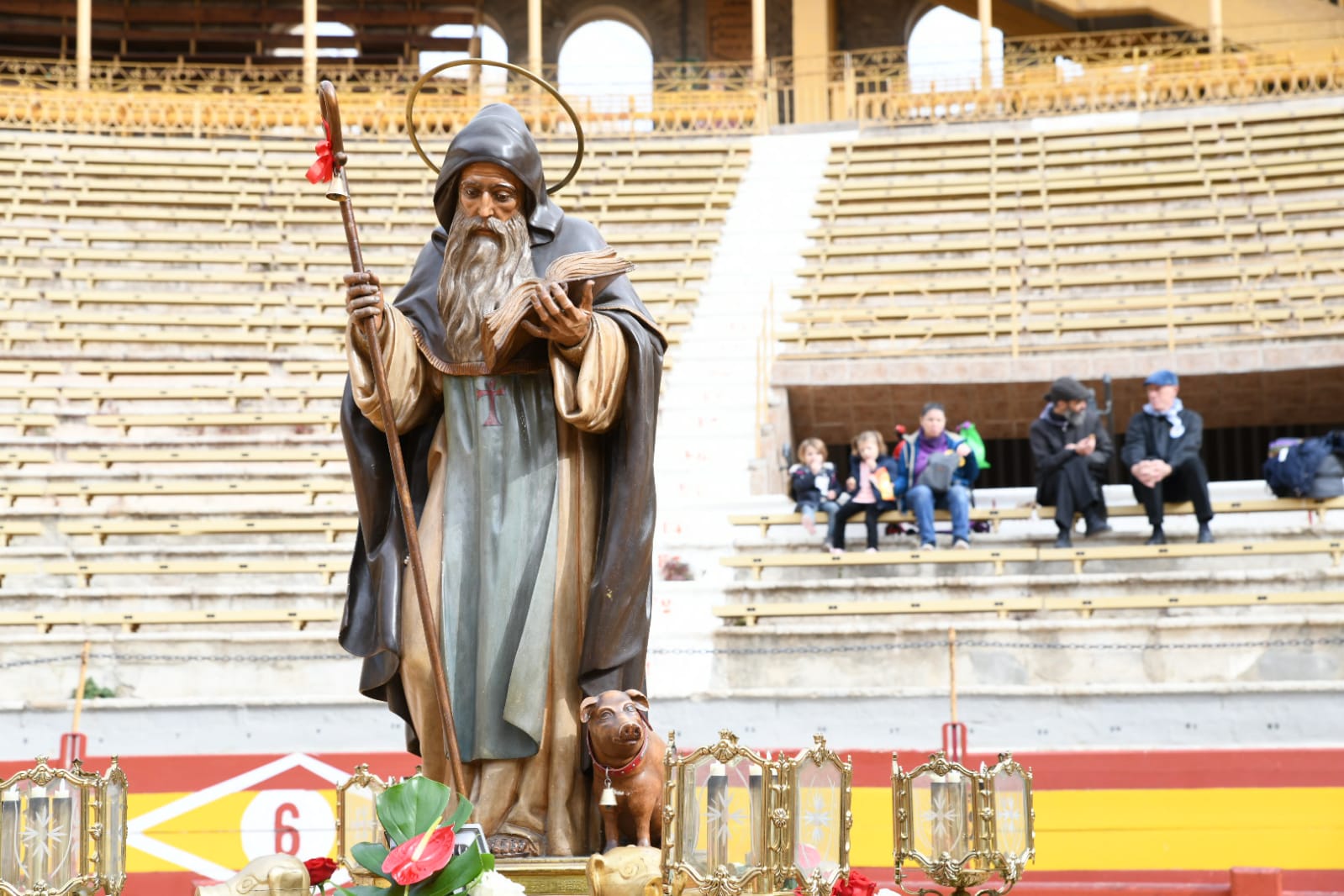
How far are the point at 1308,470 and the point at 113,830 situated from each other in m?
9.85

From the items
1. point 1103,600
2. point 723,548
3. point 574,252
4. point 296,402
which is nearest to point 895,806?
point 574,252

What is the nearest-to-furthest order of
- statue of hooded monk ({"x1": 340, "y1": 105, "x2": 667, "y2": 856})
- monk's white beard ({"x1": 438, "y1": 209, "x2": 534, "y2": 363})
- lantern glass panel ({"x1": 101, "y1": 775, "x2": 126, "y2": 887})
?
lantern glass panel ({"x1": 101, "y1": 775, "x2": 126, "y2": 887})
statue of hooded monk ({"x1": 340, "y1": 105, "x2": 667, "y2": 856})
monk's white beard ({"x1": 438, "y1": 209, "x2": 534, "y2": 363})

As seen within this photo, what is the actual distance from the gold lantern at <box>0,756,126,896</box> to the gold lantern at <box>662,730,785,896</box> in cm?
103

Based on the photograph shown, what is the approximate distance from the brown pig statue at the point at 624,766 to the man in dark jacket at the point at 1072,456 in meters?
7.82

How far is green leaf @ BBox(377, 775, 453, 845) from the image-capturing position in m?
2.70

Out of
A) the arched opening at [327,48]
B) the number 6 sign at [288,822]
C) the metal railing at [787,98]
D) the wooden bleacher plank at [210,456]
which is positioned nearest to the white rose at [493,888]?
the number 6 sign at [288,822]

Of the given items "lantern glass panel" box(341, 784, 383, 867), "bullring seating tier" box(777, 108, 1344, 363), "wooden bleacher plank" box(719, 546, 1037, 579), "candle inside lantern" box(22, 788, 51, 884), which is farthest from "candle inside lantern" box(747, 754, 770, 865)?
"bullring seating tier" box(777, 108, 1344, 363)

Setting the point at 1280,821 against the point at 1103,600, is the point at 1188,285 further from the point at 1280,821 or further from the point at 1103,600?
the point at 1280,821

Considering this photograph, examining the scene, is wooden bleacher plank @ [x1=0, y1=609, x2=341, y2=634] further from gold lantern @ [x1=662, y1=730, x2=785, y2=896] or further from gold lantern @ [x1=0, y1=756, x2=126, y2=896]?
gold lantern @ [x1=662, y1=730, x2=785, y2=896]

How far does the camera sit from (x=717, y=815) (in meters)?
3.05

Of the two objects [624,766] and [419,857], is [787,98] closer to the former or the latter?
[624,766]

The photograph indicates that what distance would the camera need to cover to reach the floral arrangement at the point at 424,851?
2.65 m

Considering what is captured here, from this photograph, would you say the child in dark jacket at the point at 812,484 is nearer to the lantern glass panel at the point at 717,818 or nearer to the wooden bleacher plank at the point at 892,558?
the wooden bleacher plank at the point at 892,558

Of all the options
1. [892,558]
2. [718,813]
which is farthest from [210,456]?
[718,813]
